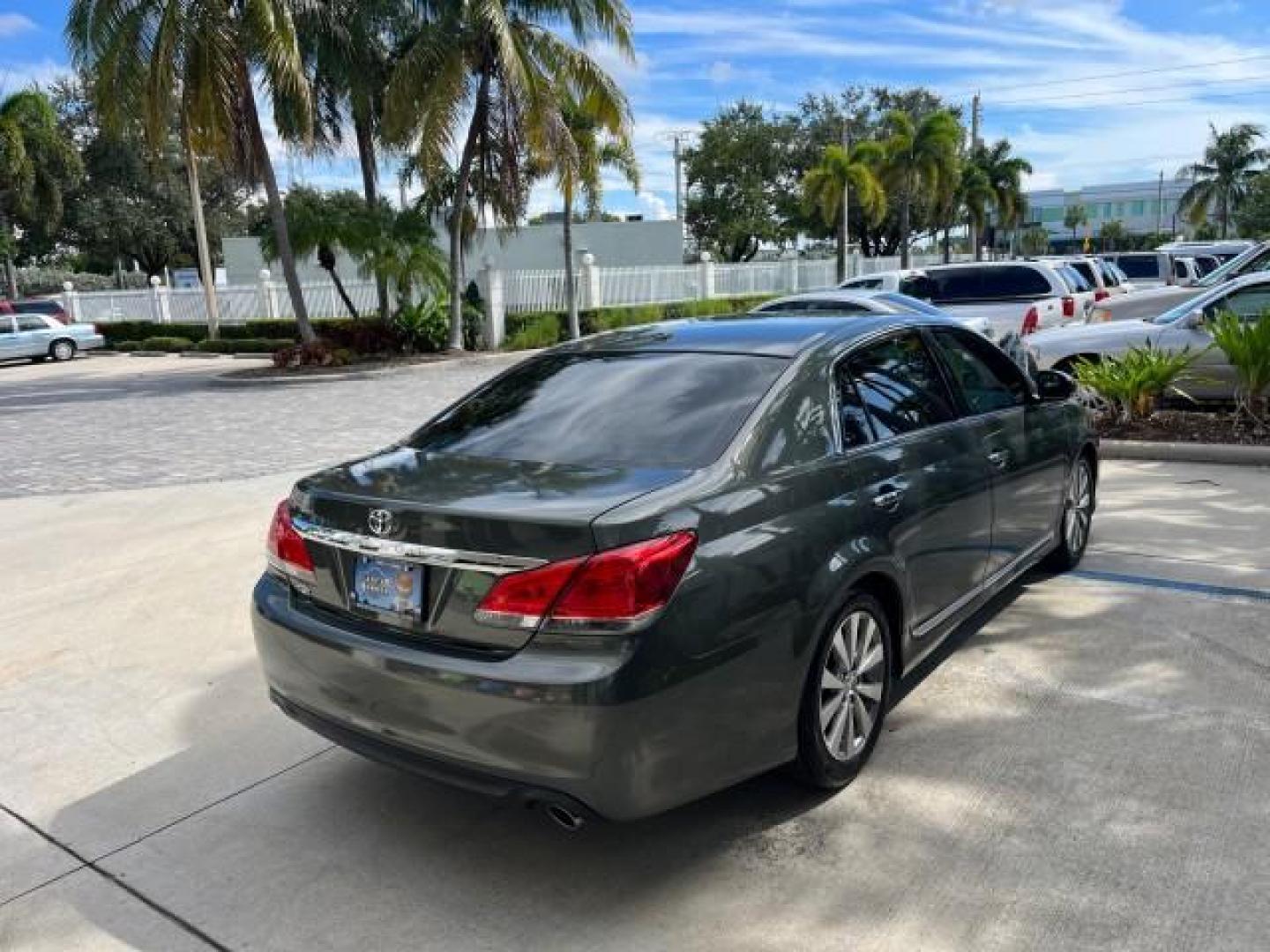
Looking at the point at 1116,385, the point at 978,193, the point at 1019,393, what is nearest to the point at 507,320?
the point at 1116,385

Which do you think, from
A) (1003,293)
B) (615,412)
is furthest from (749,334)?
(1003,293)

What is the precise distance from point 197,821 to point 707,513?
82.3 inches

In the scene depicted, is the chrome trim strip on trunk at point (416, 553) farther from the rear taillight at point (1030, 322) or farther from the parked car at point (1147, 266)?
the parked car at point (1147, 266)

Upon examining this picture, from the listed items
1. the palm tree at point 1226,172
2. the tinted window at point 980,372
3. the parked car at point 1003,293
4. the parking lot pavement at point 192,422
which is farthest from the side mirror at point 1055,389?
the palm tree at point 1226,172

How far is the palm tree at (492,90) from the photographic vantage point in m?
20.0

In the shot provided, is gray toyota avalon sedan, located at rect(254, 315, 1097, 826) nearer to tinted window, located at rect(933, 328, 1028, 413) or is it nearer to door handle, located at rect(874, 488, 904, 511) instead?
door handle, located at rect(874, 488, 904, 511)

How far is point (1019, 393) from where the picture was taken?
16.5 ft

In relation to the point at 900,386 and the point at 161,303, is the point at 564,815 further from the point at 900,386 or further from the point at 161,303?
the point at 161,303

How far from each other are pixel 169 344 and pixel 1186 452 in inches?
1139

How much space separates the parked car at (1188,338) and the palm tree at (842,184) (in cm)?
2912

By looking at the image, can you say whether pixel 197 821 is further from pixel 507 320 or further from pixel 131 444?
pixel 507 320

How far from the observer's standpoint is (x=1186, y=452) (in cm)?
859

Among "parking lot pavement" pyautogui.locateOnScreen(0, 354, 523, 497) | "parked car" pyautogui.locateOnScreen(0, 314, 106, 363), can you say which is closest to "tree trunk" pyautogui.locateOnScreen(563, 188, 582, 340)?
"parking lot pavement" pyautogui.locateOnScreen(0, 354, 523, 497)

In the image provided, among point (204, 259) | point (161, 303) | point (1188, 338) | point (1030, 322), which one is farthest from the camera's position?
point (161, 303)
